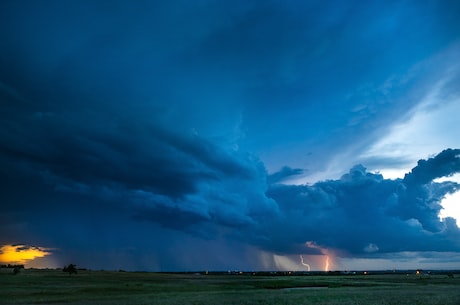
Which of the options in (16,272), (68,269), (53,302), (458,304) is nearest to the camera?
(458,304)

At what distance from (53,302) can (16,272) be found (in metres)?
102

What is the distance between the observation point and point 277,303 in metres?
53.5

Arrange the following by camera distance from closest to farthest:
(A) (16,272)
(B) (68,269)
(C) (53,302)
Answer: (C) (53,302) → (A) (16,272) → (B) (68,269)

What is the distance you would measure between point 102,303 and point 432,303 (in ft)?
147

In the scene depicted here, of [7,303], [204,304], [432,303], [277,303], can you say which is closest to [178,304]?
[204,304]

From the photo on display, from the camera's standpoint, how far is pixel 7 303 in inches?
1997

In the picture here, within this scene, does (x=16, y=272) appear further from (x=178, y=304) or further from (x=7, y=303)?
(x=178, y=304)

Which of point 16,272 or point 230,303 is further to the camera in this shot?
point 16,272

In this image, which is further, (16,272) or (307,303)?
(16,272)

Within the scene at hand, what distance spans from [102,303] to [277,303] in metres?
24.2

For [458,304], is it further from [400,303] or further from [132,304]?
[132,304]

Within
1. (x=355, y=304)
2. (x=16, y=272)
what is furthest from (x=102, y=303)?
(x=16, y=272)

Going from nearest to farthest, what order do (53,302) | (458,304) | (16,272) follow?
(458,304) → (53,302) → (16,272)

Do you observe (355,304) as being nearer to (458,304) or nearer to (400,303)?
(400,303)
